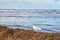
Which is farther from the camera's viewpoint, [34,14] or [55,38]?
[34,14]

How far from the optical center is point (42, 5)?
1.96m

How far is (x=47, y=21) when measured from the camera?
196 cm

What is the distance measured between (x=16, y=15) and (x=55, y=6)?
0.48 metres

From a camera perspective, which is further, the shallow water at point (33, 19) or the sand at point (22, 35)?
the shallow water at point (33, 19)

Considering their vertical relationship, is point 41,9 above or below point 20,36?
above

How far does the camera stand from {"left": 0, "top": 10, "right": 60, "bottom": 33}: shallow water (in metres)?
1.94

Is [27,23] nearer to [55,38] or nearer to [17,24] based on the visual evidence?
[17,24]

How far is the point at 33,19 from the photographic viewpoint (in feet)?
6.48

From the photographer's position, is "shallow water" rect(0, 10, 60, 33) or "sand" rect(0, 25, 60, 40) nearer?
"sand" rect(0, 25, 60, 40)

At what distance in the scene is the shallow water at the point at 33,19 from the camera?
1.94 meters

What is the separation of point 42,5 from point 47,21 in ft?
0.66

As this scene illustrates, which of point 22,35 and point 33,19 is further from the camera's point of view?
point 33,19

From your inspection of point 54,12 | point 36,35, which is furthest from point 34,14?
point 36,35

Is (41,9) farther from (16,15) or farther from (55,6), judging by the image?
(16,15)
